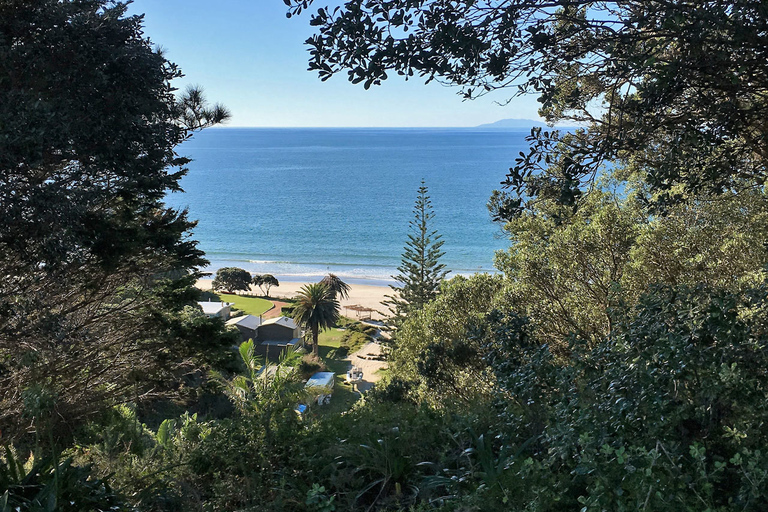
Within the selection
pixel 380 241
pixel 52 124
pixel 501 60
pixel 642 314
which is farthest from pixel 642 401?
pixel 380 241

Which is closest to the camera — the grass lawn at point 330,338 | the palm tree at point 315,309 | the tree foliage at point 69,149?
the tree foliage at point 69,149

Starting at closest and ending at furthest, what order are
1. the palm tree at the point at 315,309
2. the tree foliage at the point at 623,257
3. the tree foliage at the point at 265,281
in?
the tree foliage at the point at 623,257, the palm tree at the point at 315,309, the tree foliage at the point at 265,281

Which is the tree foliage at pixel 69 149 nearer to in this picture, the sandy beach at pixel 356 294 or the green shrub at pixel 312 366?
the green shrub at pixel 312 366

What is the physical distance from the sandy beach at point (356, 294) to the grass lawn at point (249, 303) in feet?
4.37

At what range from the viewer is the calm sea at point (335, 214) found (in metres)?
41.3

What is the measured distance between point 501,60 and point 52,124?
3.36 metres

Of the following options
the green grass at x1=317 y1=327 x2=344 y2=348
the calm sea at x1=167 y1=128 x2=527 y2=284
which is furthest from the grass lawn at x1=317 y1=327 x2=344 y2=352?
the calm sea at x1=167 y1=128 x2=527 y2=284

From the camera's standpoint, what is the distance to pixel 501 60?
2.45m

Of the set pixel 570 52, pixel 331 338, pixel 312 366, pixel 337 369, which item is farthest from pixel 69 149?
pixel 331 338

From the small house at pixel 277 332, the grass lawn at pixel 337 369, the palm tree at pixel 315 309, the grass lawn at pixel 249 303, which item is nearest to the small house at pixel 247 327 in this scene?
the small house at pixel 277 332

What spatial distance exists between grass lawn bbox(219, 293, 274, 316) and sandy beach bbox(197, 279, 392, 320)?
1.33 meters

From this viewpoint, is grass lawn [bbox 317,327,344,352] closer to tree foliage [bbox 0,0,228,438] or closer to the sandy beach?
the sandy beach

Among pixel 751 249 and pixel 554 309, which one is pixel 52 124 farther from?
pixel 751 249

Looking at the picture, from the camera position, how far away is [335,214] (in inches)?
2297
